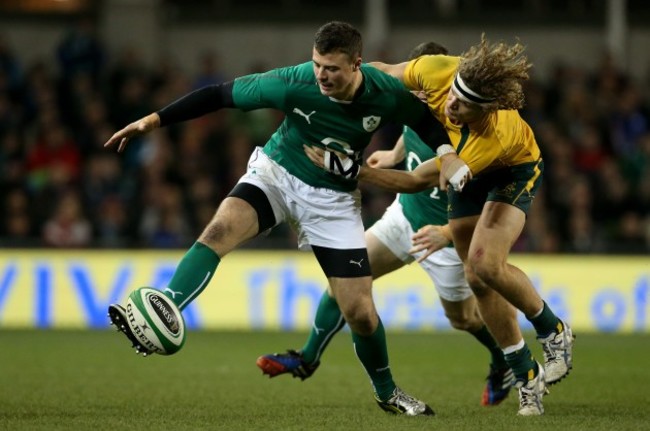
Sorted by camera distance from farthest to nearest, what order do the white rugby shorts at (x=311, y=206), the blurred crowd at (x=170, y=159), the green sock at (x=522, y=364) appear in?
the blurred crowd at (x=170, y=159), the green sock at (x=522, y=364), the white rugby shorts at (x=311, y=206)

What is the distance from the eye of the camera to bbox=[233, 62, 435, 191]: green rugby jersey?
6695mm

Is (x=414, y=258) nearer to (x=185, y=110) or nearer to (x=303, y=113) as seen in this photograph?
(x=303, y=113)

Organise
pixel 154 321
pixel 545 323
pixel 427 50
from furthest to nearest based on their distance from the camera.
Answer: pixel 427 50, pixel 545 323, pixel 154 321

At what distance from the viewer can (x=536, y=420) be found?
6.59m

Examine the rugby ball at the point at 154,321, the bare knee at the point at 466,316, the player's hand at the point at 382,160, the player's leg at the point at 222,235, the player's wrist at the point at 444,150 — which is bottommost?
the bare knee at the point at 466,316

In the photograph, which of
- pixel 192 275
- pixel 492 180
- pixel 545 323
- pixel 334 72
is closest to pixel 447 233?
pixel 492 180

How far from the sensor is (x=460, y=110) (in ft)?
21.8

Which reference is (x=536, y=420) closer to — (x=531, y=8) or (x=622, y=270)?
(x=622, y=270)

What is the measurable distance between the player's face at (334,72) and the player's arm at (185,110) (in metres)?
0.49

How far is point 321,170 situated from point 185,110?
85 cm

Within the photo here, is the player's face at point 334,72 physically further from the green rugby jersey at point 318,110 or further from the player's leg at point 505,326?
the player's leg at point 505,326

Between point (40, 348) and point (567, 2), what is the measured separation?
10935 millimetres

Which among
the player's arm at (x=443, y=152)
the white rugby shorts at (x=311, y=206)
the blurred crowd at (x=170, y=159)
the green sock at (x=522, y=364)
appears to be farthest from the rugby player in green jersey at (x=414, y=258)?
the blurred crowd at (x=170, y=159)

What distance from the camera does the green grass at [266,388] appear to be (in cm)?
642
